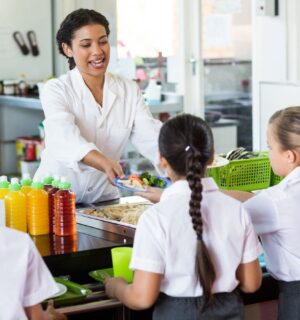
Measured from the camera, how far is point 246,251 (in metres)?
2.02

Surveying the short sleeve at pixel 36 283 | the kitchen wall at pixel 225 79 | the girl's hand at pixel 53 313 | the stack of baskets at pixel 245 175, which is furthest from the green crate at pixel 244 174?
the kitchen wall at pixel 225 79

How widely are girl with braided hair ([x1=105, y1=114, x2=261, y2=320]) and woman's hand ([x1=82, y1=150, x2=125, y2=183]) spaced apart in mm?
702

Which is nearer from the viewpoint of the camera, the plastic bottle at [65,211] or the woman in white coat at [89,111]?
the plastic bottle at [65,211]

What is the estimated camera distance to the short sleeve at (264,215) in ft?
7.34

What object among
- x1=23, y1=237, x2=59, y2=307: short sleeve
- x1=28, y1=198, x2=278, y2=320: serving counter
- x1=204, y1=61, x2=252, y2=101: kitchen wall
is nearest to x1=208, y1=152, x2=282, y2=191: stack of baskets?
x1=28, y1=198, x2=278, y2=320: serving counter

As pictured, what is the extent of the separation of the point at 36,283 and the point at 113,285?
1.15 ft

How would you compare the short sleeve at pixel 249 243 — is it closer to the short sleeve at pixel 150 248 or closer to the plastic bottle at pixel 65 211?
the short sleeve at pixel 150 248

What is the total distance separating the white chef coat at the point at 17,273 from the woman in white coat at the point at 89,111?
1101 millimetres

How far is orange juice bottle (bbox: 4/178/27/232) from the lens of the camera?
2.53 metres

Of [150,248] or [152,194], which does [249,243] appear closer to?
[150,248]

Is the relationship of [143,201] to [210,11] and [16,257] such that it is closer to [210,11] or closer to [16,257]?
[16,257]

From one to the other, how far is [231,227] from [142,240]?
0.23 m

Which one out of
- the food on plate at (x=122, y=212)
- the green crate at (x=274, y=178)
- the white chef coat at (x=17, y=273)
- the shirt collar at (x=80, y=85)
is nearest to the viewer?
the white chef coat at (x=17, y=273)

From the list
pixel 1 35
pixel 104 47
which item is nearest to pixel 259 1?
pixel 1 35
